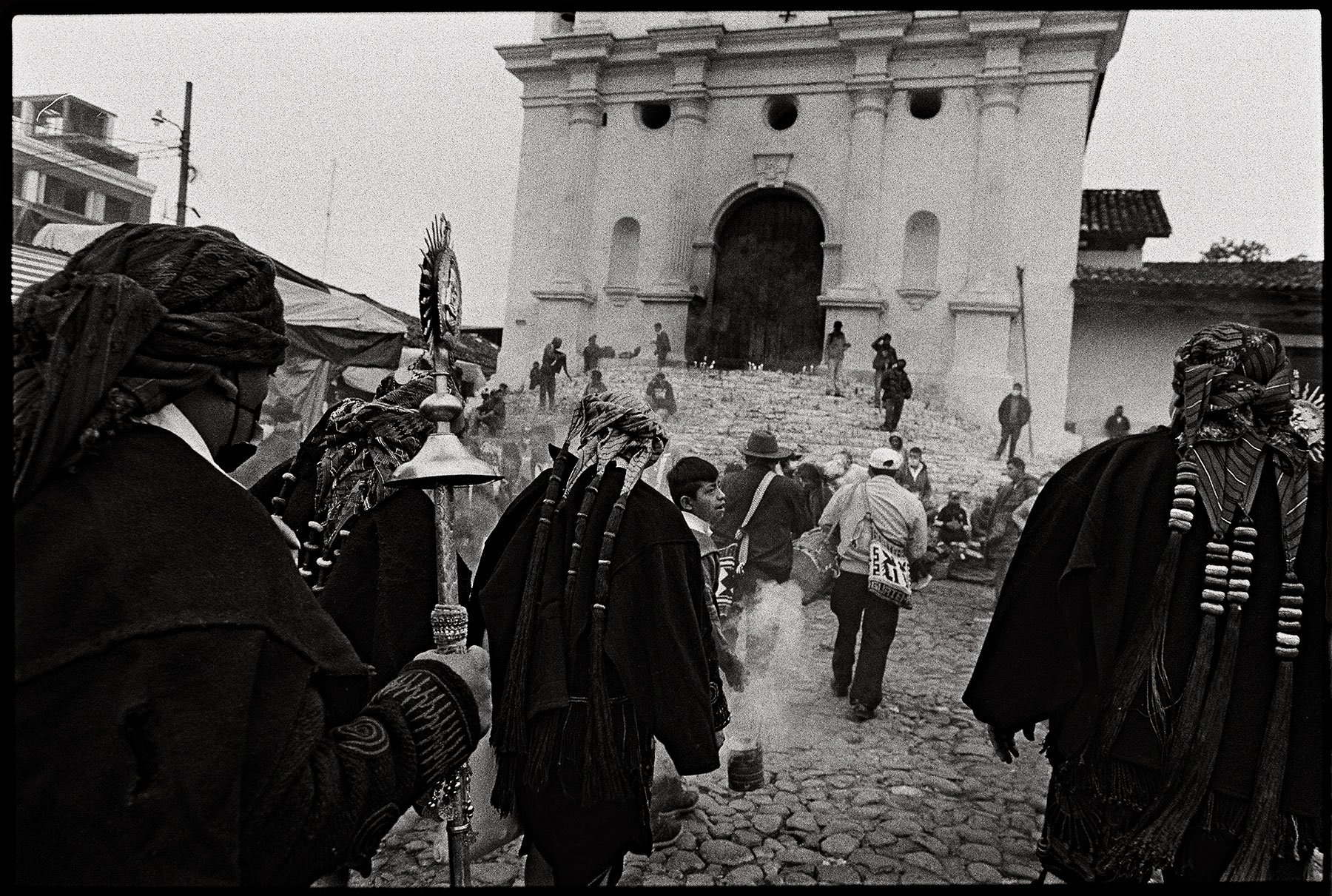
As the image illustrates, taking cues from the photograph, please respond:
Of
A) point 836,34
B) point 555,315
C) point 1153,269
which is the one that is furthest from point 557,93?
point 1153,269

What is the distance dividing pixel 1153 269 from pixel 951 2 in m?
16.4

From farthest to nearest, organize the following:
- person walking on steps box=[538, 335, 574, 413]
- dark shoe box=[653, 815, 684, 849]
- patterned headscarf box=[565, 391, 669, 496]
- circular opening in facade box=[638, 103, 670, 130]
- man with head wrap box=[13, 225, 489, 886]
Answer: circular opening in facade box=[638, 103, 670, 130]
person walking on steps box=[538, 335, 574, 413]
dark shoe box=[653, 815, 684, 849]
patterned headscarf box=[565, 391, 669, 496]
man with head wrap box=[13, 225, 489, 886]

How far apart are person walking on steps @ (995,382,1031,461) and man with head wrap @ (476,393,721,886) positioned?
1108 centimetres

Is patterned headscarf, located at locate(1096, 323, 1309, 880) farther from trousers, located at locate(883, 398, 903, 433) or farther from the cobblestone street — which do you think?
trousers, located at locate(883, 398, 903, 433)

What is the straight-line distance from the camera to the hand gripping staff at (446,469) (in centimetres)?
196

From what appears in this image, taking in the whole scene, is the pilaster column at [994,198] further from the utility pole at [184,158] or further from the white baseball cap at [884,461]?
the utility pole at [184,158]

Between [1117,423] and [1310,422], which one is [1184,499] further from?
[1117,423]

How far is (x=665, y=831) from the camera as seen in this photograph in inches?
156

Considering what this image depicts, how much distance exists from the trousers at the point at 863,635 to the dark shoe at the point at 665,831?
7.40 feet

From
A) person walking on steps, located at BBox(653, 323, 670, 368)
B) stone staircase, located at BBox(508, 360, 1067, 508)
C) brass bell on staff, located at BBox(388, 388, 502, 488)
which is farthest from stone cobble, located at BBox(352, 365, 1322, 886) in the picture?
person walking on steps, located at BBox(653, 323, 670, 368)

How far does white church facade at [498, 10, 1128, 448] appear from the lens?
13672 millimetres

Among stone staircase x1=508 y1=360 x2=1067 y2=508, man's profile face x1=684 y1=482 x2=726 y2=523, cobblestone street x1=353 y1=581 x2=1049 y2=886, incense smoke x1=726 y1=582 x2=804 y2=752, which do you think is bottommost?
cobblestone street x1=353 y1=581 x2=1049 y2=886

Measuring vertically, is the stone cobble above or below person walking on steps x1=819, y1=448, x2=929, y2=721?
below

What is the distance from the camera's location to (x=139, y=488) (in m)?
1.25
